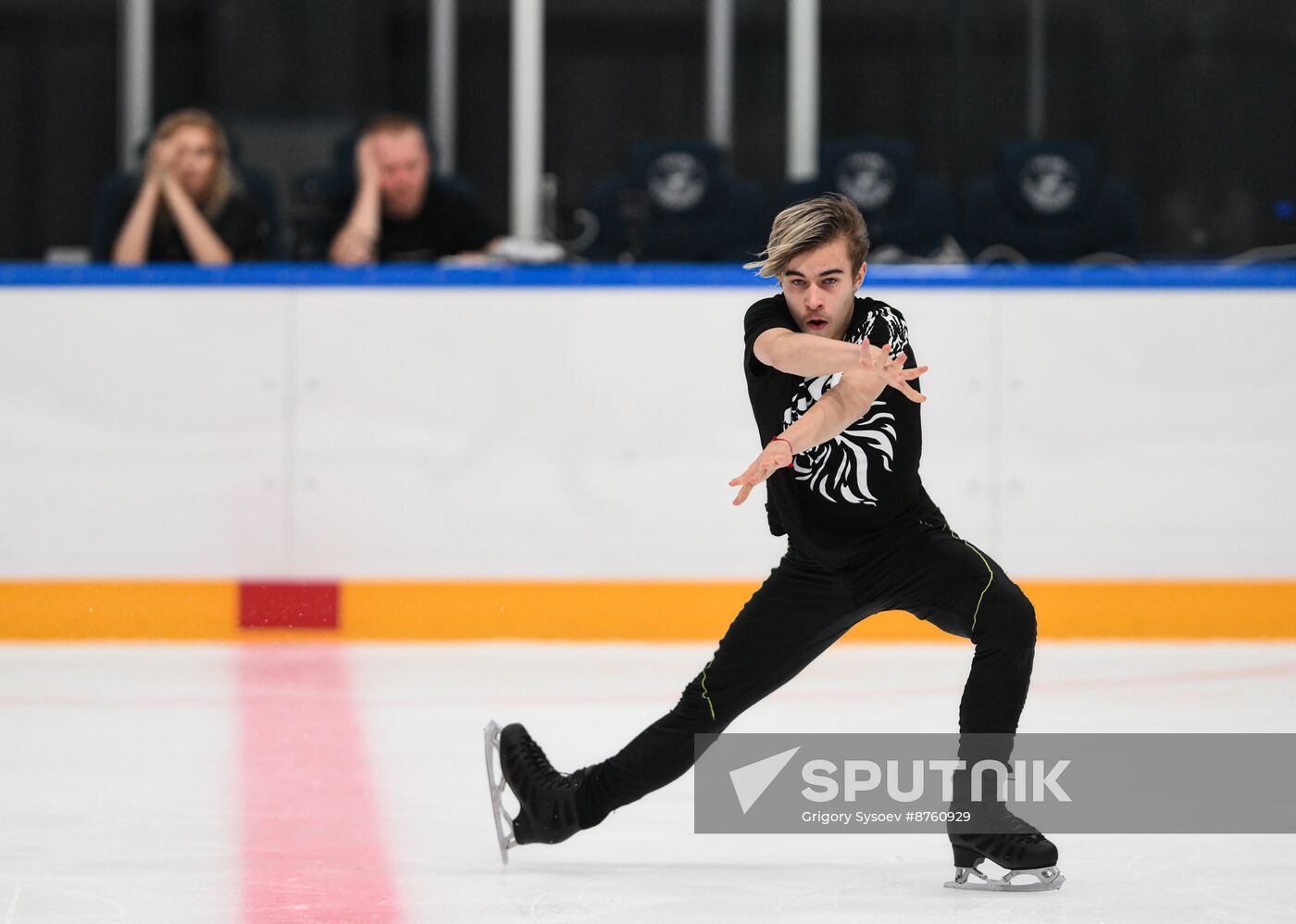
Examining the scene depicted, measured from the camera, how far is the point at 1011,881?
285 cm

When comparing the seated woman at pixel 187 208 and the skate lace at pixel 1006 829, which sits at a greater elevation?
the seated woman at pixel 187 208

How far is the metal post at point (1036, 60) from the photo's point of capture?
32.0 feet

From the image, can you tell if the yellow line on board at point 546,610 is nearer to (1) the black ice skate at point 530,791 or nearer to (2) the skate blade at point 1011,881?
(1) the black ice skate at point 530,791

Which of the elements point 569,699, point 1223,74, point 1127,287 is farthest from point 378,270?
point 1223,74

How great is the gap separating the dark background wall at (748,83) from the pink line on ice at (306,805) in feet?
15.7

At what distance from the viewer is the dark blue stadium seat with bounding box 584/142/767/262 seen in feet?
23.1

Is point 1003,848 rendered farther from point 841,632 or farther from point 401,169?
point 401,169

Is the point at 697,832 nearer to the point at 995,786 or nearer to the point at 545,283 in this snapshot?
the point at 995,786

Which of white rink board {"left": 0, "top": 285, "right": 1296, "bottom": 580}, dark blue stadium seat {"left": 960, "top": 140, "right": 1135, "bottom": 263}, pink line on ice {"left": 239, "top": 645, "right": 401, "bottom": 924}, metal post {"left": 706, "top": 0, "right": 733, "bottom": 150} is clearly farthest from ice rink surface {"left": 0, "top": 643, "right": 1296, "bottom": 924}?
metal post {"left": 706, "top": 0, "right": 733, "bottom": 150}

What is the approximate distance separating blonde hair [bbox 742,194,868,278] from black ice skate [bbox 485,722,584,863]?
86cm

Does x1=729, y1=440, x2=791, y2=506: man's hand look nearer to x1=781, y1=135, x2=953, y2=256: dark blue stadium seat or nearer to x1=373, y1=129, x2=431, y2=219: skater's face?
x1=373, y1=129, x2=431, y2=219: skater's face

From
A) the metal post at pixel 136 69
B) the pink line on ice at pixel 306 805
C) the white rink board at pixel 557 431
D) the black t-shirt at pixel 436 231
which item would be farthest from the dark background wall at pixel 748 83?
the pink line on ice at pixel 306 805

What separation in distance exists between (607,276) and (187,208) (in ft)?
4.61

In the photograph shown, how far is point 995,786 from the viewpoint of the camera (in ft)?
9.23
